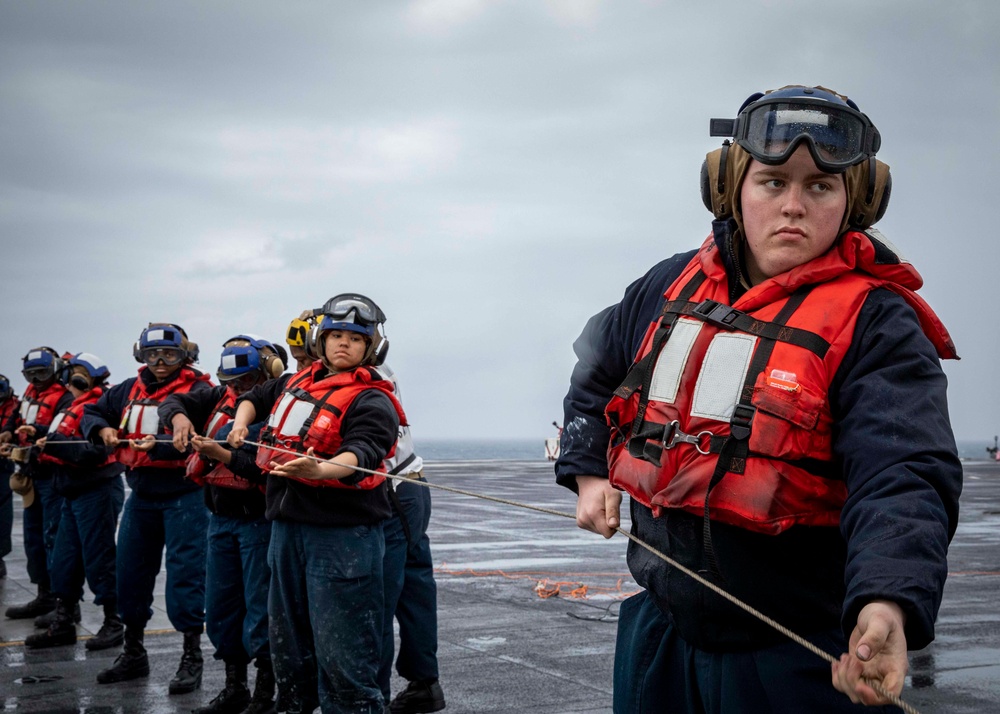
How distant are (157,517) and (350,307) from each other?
113 inches

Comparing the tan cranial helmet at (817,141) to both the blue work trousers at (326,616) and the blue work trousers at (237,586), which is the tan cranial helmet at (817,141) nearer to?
the blue work trousers at (326,616)

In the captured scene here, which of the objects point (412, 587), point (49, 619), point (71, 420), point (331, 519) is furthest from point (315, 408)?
point (49, 619)

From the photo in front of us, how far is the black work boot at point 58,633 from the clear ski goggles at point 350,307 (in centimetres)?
425

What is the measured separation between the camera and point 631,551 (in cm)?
267

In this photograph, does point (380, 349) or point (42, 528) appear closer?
point (380, 349)

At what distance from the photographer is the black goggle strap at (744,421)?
225 cm

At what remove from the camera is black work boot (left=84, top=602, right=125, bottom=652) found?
7.75 metres

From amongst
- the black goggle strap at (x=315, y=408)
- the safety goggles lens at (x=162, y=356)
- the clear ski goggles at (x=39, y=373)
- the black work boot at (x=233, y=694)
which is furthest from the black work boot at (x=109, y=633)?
the black goggle strap at (x=315, y=408)

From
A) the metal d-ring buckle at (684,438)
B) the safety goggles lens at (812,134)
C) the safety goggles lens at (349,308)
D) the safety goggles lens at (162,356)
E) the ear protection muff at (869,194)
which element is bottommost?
the metal d-ring buckle at (684,438)

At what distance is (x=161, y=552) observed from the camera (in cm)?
713

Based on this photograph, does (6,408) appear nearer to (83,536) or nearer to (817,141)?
(83,536)

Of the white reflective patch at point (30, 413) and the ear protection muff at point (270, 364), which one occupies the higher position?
the ear protection muff at point (270, 364)

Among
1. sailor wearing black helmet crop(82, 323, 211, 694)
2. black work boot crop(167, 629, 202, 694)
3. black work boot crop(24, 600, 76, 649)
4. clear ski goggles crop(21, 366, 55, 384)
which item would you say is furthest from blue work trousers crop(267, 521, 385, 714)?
clear ski goggles crop(21, 366, 55, 384)

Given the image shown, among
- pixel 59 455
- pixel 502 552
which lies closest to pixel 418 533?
pixel 59 455
